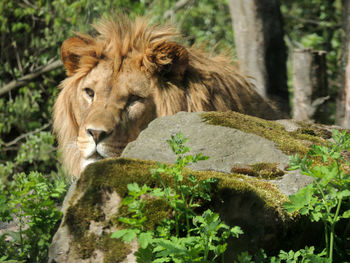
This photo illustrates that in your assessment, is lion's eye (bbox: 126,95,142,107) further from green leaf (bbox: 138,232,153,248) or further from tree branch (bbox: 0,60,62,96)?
tree branch (bbox: 0,60,62,96)

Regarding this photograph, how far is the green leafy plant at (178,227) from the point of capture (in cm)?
209

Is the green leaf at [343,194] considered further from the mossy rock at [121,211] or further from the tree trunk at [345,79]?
the tree trunk at [345,79]

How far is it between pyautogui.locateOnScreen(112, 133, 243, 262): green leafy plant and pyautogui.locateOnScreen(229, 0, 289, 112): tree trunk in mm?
4475

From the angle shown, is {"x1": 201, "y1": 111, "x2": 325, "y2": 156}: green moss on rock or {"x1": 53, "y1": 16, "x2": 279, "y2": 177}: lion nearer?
{"x1": 201, "y1": 111, "x2": 325, "y2": 156}: green moss on rock

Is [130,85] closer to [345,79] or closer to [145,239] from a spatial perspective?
[145,239]

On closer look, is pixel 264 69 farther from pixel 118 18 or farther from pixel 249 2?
pixel 118 18

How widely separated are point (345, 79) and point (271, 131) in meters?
3.19

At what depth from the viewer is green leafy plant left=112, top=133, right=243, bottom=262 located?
2.09 metres

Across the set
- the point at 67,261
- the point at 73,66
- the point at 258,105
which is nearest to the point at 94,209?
the point at 67,261

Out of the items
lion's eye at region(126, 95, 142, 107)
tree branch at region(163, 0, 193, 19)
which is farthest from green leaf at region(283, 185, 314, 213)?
tree branch at region(163, 0, 193, 19)

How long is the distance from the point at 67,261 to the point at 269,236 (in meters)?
0.94

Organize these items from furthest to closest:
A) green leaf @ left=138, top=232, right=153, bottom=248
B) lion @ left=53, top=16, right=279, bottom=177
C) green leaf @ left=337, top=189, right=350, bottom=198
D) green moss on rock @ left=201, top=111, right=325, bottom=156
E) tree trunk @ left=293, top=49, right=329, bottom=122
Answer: tree trunk @ left=293, top=49, right=329, bottom=122, lion @ left=53, top=16, right=279, bottom=177, green moss on rock @ left=201, top=111, right=325, bottom=156, green leaf @ left=337, top=189, right=350, bottom=198, green leaf @ left=138, top=232, right=153, bottom=248

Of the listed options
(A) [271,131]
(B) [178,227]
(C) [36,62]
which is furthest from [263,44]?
(B) [178,227]

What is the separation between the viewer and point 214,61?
17.1ft
